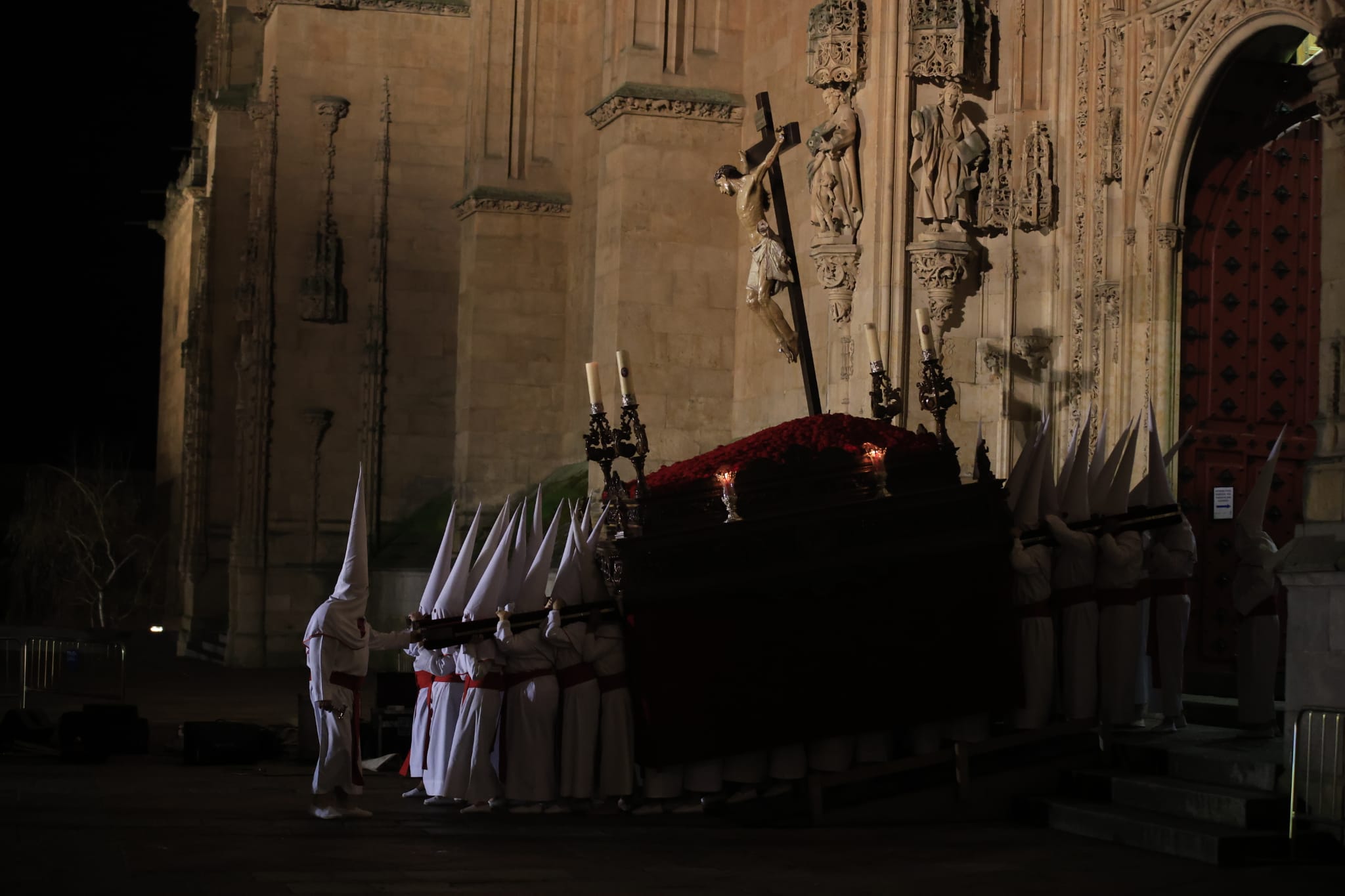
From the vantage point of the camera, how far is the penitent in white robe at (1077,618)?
10938 millimetres

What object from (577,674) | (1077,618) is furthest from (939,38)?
(577,674)

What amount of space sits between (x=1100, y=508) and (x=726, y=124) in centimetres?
934

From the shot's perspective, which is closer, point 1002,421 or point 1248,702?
point 1248,702

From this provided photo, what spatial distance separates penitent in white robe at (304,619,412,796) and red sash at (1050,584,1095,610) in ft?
13.8

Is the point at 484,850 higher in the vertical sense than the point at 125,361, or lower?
lower

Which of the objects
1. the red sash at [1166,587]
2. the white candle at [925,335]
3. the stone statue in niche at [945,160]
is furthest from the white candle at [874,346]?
the stone statue in niche at [945,160]

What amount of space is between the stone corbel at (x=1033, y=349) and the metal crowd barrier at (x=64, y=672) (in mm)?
9055

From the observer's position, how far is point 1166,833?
942 cm

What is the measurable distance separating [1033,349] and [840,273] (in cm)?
176

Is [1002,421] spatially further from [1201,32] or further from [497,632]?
[497,632]

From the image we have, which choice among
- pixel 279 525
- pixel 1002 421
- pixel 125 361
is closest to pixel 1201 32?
pixel 1002 421

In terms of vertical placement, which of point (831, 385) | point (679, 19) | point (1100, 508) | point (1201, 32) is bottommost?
point (1100, 508)

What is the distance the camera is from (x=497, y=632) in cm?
1054

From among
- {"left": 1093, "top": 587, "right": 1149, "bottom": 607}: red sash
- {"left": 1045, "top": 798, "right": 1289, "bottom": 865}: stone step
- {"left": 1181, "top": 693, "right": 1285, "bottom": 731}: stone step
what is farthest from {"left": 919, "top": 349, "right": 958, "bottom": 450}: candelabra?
{"left": 1045, "top": 798, "right": 1289, "bottom": 865}: stone step
